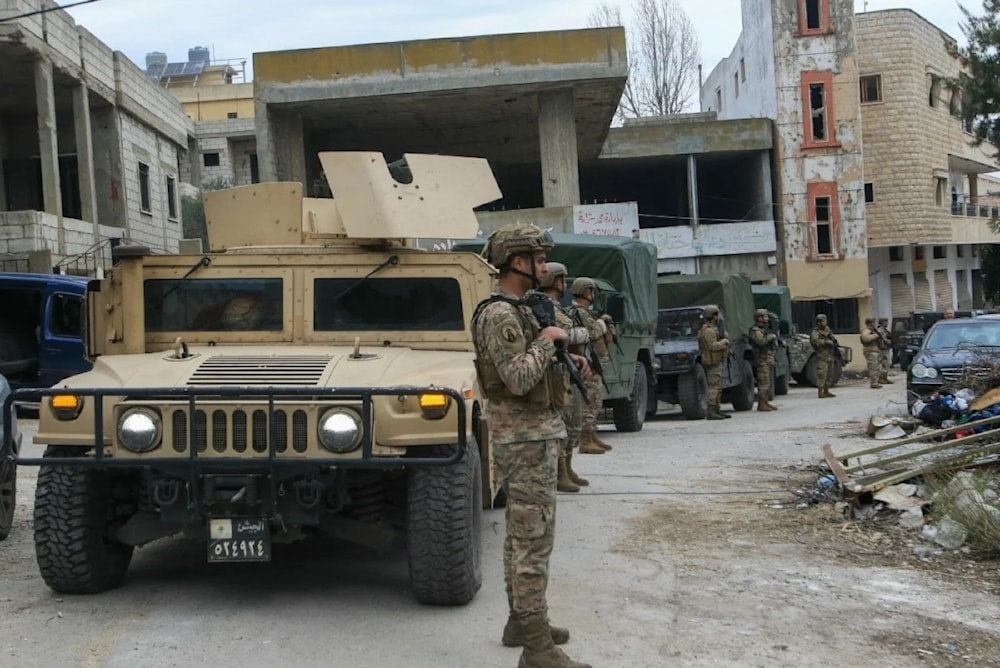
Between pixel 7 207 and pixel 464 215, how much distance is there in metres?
20.9

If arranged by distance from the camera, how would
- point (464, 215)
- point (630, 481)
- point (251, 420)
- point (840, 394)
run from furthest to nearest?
point (840, 394) → point (630, 481) → point (464, 215) → point (251, 420)

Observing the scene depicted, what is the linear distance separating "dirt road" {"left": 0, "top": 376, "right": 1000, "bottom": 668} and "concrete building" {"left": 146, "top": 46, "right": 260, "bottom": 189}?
28030 millimetres

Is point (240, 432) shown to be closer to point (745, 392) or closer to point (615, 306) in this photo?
point (615, 306)

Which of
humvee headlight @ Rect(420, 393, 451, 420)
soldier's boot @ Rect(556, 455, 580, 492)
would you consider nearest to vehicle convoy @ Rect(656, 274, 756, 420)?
soldier's boot @ Rect(556, 455, 580, 492)

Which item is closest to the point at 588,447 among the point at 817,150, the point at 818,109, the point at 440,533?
the point at 440,533

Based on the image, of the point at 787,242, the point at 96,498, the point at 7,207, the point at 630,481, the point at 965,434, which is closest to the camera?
the point at 96,498

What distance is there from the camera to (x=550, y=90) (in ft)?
71.1

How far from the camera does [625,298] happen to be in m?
13.1

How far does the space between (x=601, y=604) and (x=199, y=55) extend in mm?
62980

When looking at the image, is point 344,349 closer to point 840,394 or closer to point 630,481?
point 630,481

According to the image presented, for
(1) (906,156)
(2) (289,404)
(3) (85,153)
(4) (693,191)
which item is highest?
(1) (906,156)

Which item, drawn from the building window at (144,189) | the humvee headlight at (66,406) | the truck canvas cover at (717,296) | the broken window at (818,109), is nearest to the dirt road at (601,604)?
the humvee headlight at (66,406)

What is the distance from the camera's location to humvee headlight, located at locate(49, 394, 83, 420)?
5.19 m

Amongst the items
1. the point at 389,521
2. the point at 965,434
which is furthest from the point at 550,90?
the point at 389,521
